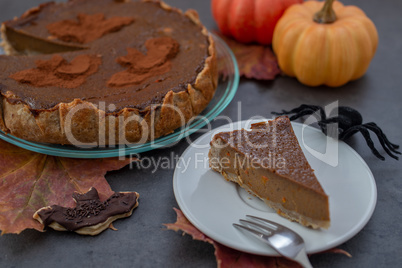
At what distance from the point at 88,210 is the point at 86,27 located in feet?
5.86

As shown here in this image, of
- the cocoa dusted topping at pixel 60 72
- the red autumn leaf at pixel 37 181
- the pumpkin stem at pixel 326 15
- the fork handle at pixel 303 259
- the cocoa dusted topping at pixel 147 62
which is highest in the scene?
the pumpkin stem at pixel 326 15

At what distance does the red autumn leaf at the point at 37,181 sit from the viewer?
7.84ft

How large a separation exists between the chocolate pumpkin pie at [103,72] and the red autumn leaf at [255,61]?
1.61 ft

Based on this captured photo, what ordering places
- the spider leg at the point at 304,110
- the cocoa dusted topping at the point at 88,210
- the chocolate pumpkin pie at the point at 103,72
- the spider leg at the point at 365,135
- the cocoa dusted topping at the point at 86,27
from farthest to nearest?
1. the cocoa dusted topping at the point at 86,27
2. the spider leg at the point at 304,110
3. the spider leg at the point at 365,135
4. the chocolate pumpkin pie at the point at 103,72
5. the cocoa dusted topping at the point at 88,210

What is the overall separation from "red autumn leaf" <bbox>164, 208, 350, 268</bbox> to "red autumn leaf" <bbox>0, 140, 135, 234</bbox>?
2.08 feet

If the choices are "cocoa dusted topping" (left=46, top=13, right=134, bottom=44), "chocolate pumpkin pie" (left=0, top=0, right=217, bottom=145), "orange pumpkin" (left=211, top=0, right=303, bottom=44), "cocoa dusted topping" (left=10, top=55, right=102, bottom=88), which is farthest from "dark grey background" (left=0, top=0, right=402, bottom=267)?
"cocoa dusted topping" (left=46, top=13, right=134, bottom=44)

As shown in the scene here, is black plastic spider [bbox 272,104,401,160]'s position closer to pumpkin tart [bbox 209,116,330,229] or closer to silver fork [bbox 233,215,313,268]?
pumpkin tart [bbox 209,116,330,229]

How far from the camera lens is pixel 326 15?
10.9ft

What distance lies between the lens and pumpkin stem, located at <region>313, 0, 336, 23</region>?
3291 millimetres

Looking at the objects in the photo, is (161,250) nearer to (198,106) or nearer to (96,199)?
(96,199)

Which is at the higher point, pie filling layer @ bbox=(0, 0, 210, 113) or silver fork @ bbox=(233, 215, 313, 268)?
pie filling layer @ bbox=(0, 0, 210, 113)

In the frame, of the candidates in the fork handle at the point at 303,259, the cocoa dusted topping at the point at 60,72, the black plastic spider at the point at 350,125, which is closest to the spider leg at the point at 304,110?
the black plastic spider at the point at 350,125

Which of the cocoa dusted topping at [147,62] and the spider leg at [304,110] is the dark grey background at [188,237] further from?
the cocoa dusted topping at [147,62]

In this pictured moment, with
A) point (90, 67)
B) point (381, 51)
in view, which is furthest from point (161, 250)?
point (381, 51)
